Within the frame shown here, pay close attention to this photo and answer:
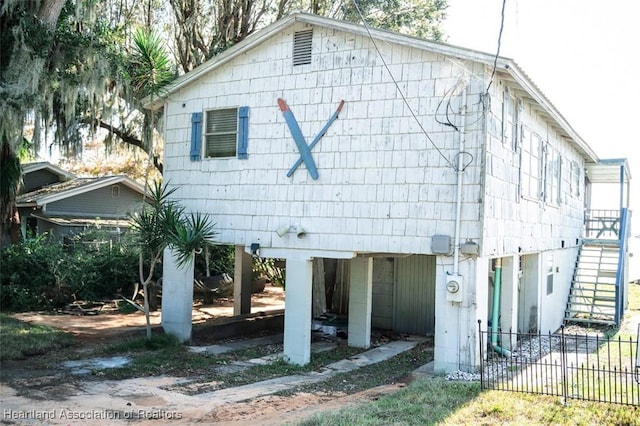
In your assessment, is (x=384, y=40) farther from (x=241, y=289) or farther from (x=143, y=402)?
(x=241, y=289)

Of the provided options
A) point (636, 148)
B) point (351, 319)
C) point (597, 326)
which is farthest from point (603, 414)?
point (636, 148)

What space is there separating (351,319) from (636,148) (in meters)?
55.9

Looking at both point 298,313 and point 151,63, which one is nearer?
point 298,313

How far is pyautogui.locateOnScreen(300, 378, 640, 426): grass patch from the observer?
711cm

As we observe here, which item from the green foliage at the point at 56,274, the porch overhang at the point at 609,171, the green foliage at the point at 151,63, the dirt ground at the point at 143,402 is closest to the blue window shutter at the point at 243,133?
the green foliage at the point at 151,63

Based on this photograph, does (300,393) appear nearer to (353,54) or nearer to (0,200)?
(353,54)

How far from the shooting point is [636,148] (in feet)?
196

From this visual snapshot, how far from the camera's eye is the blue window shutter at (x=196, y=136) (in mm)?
12523

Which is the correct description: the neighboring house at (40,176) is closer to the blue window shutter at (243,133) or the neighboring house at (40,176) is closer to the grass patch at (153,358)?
the grass patch at (153,358)

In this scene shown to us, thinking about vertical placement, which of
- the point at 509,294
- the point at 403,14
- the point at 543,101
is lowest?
the point at 509,294

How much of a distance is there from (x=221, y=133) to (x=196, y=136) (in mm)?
577

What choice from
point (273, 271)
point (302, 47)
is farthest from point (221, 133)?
point (273, 271)

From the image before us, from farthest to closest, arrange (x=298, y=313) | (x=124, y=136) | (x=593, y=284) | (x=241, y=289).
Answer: (x=124, y=136) → (x=593, y=284) → (x=241, y=289) → (x=298, y=313)

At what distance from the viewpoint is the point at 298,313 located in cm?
1126
